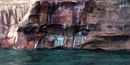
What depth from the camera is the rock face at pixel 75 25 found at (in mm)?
9023

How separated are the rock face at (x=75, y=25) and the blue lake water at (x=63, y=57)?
489 mm

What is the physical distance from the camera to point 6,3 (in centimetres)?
1029

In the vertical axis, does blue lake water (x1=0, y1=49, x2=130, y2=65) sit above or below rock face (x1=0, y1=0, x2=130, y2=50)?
below

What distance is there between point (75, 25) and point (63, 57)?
79.6 inches

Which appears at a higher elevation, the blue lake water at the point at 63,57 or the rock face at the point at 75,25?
the rock face at the point at 75,25

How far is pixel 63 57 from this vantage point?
8180 millimetres

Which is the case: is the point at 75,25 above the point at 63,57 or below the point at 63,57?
above

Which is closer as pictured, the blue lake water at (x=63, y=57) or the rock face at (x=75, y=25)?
the blue lake water at (x=63, y=57)

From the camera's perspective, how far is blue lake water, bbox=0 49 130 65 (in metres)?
7.48

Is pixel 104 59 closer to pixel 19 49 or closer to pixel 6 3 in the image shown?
pixel 19 49

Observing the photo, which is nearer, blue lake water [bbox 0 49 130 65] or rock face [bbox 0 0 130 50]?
blue lake water [bbox 0 49 130 65]

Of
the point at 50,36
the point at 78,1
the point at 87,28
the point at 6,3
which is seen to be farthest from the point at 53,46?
the point at 6,3

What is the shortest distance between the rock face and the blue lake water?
0.49 meters

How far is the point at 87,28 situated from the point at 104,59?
2.09 meters
